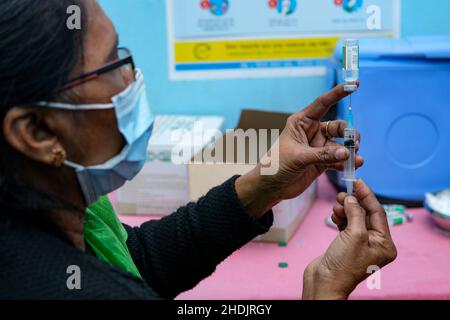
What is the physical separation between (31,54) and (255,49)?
45.5 inches

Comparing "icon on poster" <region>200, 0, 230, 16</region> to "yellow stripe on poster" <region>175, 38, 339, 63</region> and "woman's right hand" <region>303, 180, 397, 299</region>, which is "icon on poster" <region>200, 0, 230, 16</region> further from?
"woman's right hand" <region>303, 180, 397, 299</region>

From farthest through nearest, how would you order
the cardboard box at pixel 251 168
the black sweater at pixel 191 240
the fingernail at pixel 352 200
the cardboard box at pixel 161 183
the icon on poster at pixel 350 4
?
the icon on poster at pixel 350 4 < the cardboard box at pixel 161 183 < the cardboard box at pixel 251 168 < the black sweater at pixel 191 240 < the fingernail at pixel 352 200

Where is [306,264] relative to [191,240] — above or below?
below

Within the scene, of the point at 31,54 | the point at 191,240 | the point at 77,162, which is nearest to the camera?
the point at 31,54

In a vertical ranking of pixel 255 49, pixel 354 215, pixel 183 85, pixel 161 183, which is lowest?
pixel 161 183

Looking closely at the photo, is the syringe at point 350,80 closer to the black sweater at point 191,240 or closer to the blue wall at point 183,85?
the black sweater at point 191,240

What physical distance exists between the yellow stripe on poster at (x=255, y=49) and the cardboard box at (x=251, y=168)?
238mm

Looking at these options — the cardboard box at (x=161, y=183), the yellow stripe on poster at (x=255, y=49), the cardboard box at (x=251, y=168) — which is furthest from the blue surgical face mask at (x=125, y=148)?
the yellow stripe on poster at (x=255, y=49)

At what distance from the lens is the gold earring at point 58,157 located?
822mm

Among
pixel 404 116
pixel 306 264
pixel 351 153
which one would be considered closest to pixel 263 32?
pixel 404 116

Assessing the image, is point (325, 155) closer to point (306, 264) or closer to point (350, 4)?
point (306, 264)

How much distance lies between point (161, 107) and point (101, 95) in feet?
3.63

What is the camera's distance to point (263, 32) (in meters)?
1.83

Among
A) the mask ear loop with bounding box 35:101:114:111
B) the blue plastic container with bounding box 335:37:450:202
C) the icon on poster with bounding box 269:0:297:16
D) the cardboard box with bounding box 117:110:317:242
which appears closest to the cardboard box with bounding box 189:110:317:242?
the cardboard box with bounding box 117:110:317:242
